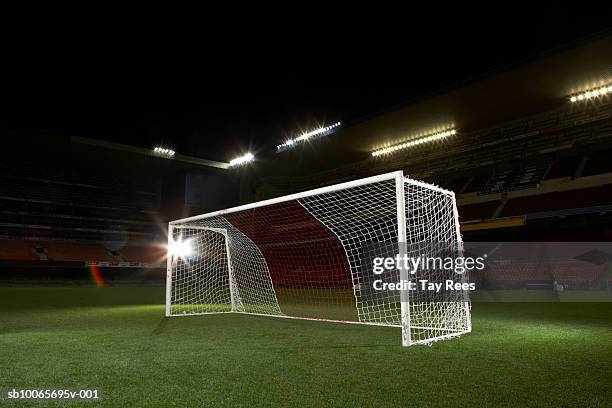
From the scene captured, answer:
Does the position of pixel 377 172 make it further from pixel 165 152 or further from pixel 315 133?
pixel 165 152

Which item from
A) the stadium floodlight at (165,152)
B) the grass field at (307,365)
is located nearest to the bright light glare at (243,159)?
the stadium floodlight at (165,152)

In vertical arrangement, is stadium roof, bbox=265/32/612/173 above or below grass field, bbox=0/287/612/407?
above

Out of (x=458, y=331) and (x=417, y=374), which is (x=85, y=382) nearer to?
(x=417, y=374)

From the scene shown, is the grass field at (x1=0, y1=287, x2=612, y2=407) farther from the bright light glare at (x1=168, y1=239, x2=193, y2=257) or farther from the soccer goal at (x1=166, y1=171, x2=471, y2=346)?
the bright light glare at (x1=168, y1=239, x2=193, y2=257)

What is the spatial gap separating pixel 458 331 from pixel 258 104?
8418 millimetres

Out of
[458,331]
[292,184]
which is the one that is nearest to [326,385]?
[458,331]

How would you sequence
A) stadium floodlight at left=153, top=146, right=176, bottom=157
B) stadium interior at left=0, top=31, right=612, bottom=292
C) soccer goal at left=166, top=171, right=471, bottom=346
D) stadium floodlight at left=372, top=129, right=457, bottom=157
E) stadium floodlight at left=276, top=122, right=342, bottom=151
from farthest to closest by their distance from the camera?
stadium floodlight at left=153, top=146, right=176, bottom=157 < stadium floodlight at left=372, top=129, right=457, bottom=157 < stadium floodlight at left=276, top=122, right=342, bottom=151 < stadium interior at left=0, top=31, right=612, bottom=292 < soccer goal at left=166, top=171, right=471, bottom=346

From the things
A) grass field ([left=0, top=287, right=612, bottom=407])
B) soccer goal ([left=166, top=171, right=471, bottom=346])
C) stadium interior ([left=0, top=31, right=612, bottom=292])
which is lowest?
grass field ([left=0, top=287, right=612, bottom=407])

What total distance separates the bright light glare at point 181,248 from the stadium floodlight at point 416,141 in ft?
36.5

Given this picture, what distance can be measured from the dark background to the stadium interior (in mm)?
1843

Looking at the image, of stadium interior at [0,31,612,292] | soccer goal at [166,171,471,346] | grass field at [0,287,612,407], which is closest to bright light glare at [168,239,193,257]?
soccer goal at [166,171,471,346]

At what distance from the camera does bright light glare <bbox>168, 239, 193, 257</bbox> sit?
6.95m

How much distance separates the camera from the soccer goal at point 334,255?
463 centimetres

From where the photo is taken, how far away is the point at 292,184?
21969 mm
